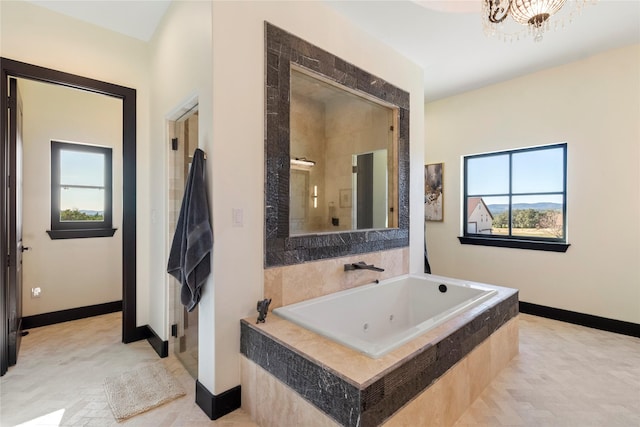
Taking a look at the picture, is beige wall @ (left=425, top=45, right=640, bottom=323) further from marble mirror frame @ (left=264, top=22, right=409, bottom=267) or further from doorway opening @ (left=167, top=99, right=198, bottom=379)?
doorway opening @ (left=167, top=99, right=198, bottom=379)

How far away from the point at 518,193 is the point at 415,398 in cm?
323

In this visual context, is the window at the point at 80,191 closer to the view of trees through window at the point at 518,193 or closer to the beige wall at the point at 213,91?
the beige wall at the point at 213,91

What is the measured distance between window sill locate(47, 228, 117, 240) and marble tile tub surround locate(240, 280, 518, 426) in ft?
8.90

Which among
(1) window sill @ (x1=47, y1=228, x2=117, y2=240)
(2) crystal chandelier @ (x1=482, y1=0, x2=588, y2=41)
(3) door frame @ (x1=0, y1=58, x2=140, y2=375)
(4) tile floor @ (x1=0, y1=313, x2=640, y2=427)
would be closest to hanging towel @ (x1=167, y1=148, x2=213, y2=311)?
(4) tile floor @ (x1=0, y1=313, x2=640, y2=427)

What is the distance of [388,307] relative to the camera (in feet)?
8.66

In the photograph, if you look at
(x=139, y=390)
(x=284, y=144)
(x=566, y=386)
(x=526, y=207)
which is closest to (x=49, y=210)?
(x=139, y=390)

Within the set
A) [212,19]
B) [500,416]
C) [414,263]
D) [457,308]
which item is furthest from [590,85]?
[212,19]

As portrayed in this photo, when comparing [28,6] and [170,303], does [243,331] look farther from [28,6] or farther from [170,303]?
[28,6]

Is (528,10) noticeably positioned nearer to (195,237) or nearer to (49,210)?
(195,237)

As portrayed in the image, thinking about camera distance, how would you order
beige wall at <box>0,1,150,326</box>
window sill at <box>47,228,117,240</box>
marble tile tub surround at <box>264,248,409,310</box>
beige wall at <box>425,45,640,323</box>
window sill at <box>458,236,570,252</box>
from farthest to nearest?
window sill at <box>458,236,570,252</box> → window sill at <box>47,228,117,240</box> → beige wall at <box>425,45,640,323</box> → beige wall at <box>0,1,150,326</box> → marble tile tub surround at <box>264,248,409,310</box>

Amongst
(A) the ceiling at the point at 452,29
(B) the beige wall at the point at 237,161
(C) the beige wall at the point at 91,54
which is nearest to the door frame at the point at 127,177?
(C) the beige wall at the point at 91,54

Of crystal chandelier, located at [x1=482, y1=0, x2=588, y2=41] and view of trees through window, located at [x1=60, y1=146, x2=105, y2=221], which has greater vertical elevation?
crystal chandelier, located at [x1=482, y1=0, x2=588, y2=41]

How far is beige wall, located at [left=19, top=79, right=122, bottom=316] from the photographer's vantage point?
3049 millimetres

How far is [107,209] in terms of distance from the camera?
3613 mm
